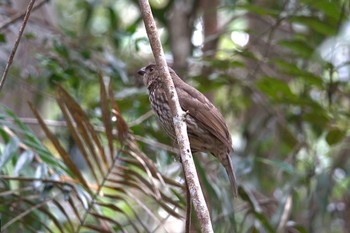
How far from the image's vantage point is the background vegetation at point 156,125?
371cm

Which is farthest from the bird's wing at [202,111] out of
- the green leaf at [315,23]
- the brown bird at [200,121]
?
the green leaf at [315,23]

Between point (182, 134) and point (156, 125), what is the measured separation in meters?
2.69

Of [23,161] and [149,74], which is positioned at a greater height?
[149,74]

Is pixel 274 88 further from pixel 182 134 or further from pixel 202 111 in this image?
pixel 182 134

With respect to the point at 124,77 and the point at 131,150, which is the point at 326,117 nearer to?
the point at 124,77

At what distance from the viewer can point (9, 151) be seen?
3615mm

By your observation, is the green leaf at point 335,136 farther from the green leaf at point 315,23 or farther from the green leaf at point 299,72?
the green leaf at point 315,23

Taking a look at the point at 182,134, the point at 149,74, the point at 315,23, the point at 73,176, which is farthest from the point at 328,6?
the point at 182,134

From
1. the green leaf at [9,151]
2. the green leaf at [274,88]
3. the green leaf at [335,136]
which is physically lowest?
the green leaf at [9,151]

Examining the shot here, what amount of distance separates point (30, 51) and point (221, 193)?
1959 mm

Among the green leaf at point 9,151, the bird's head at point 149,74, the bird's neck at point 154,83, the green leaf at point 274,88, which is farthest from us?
the green leaf at point 274,88

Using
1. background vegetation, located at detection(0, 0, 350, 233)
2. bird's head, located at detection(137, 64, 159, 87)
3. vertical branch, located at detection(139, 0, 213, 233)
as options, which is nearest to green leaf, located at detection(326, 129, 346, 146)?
background vegetation, located at detection(0, 0, 350, 233)

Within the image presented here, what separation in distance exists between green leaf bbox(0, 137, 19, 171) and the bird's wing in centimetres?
87

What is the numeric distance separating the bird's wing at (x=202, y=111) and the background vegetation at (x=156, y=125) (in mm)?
256
